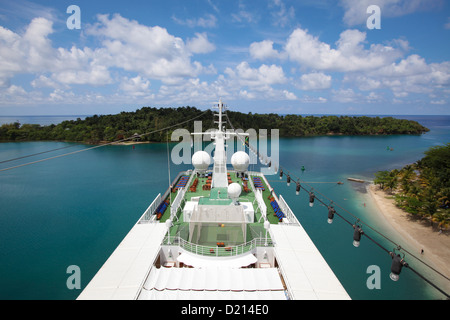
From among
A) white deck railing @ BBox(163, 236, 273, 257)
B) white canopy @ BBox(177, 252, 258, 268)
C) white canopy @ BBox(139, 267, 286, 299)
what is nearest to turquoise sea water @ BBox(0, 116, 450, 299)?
white deck railing @ BBox(163, 236, 273, 257)

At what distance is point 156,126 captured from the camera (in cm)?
7581

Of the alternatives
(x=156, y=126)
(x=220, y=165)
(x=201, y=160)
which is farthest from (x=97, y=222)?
(x=156, y=126)

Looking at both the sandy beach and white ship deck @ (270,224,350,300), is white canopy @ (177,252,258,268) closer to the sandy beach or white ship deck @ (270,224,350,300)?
white ship deck @ (270,224,350,300)

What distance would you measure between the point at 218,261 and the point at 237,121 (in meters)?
76.4

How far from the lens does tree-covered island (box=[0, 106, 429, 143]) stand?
72375mm

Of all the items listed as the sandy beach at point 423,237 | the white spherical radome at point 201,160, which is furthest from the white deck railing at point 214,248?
the sandy beach at point 423,237

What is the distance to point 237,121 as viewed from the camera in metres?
84.6

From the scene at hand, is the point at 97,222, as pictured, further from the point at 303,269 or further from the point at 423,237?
the point at 423,237

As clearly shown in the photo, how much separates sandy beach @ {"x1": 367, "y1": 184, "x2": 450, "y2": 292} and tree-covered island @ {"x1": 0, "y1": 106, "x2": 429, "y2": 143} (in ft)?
185

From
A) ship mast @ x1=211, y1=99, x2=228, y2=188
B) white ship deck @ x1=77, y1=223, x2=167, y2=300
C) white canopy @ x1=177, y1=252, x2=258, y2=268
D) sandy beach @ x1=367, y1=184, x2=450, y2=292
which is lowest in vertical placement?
sandy beach @ x1=367, y1=184, x2=450, y2=292

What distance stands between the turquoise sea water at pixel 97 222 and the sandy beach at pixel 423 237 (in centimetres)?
104

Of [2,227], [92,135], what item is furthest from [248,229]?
[92,135]

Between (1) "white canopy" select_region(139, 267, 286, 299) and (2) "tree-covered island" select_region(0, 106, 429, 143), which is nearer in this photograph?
(1) "white canopy" select_region(139, 267, 286, 299)

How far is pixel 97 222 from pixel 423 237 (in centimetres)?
2871
